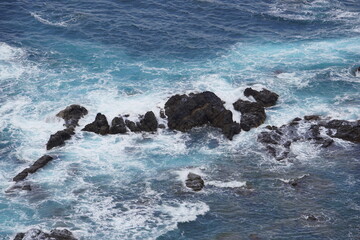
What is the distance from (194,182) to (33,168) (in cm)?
1493

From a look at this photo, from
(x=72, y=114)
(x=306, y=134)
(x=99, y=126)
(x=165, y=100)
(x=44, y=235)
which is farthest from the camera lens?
(x=165, y=100)

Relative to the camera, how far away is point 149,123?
165 feet

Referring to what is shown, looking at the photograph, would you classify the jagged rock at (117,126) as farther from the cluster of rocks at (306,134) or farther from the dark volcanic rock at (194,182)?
the cluster of rocks at (306,134)

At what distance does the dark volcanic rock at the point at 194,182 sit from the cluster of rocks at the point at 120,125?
31.1 ft

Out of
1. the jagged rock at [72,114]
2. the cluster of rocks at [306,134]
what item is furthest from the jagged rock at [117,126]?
the cluster of rocks at [306,134]

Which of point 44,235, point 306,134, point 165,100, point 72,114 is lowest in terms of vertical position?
point 44,235

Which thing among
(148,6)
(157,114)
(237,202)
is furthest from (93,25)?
(237,202)

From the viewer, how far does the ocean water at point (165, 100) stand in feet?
126

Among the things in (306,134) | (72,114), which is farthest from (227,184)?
(72,114)

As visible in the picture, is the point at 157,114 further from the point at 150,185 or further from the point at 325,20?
the point at 325,20

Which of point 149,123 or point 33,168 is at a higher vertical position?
point 149,123

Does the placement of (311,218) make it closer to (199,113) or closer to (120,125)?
(199,113)

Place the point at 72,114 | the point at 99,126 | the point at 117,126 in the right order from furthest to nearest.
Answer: the point at 72,114 → the point at 99,126 → the point at 117,126

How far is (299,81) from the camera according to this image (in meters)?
59.5
